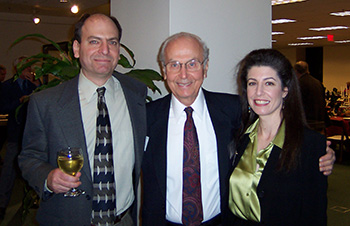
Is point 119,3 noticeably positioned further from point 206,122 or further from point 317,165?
point 317,165

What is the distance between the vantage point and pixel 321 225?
174 cm

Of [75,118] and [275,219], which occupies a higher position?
[75,118]

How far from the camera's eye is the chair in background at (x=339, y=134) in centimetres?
756

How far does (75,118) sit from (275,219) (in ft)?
3.70

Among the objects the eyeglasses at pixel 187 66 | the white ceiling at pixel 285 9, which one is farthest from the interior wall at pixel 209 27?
the white ceiling at pixel 285 9

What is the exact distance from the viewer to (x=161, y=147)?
2008 millimetres

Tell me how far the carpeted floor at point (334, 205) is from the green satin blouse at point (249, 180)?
7.93ft

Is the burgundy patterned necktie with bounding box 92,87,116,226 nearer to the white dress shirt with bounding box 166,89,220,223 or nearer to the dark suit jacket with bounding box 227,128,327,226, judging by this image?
the white dress shirt with bounding box 166,89,220,223

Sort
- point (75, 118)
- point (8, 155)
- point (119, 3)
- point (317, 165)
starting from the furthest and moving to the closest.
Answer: point (8, 155) → point (119, 3) → point (75, 118) → point (317, 165)

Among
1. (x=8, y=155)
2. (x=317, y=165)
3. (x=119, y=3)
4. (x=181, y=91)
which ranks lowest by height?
(x=8, y=155)

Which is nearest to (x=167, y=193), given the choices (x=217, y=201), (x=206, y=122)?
(x=217, y=201)

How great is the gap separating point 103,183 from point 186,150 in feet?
1.56

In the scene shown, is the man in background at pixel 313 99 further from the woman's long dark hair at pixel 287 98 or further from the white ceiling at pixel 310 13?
the woman's long dark hair at pixel 287 98

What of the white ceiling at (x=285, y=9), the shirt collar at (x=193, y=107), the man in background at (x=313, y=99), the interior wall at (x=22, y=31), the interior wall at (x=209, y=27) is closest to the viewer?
the shirt collar at (x=193, y=107)
